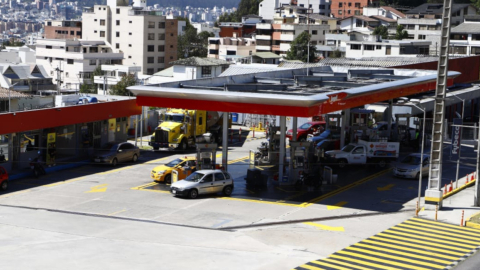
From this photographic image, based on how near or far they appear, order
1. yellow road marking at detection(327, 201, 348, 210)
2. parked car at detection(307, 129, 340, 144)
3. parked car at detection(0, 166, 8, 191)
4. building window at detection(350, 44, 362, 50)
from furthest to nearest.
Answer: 1. building window at detection(350, 44, 362, 50)
2. parked car at detection(307, 129, 340, 144)
3. parked car at detection(0, 166, 8, 191)
4. yellow road marking at detection(327, 201, 348, 210)

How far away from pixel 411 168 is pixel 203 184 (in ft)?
41.1

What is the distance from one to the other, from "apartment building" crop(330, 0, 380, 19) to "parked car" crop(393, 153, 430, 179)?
150 meters

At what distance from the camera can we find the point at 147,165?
1811 inches

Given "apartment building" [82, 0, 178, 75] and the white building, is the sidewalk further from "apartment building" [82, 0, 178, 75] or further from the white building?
"apartment building" [82, 0, 178, 75]

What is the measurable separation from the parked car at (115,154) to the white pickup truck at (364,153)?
1216 cm

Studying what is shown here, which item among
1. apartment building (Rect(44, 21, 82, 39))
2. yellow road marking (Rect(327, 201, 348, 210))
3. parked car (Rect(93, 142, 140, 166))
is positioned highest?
apartment building (Rect(44, 21, 82, 39))

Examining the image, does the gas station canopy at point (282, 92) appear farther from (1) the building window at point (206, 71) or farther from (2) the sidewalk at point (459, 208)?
(1) the building window at point (206, 71)

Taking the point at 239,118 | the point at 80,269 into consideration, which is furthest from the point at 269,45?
the point at 80,269

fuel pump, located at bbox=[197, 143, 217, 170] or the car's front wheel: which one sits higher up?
fuel pump, located at bbox=[197, 143, 217, 170]

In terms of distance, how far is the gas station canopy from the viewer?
116ft

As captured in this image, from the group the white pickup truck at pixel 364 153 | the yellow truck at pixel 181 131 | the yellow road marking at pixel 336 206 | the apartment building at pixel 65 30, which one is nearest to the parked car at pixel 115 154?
the yellow truck at pixel 181 131

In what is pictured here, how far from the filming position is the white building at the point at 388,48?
338ft

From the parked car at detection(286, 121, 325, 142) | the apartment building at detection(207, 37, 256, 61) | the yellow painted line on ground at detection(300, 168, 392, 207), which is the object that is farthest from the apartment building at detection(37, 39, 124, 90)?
the yellow painted line on ground at detection(300, 168, 392, 207)

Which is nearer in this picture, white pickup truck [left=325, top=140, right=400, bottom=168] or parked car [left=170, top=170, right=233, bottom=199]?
parked car [left=170, top=170, right=233, bottom=199]
